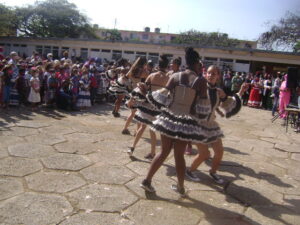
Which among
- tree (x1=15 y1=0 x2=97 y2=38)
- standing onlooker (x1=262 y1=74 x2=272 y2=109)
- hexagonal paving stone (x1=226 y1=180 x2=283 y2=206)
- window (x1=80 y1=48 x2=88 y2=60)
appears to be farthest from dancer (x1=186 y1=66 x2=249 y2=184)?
tree (x1=15 y1=0 x2=97 y2=38)

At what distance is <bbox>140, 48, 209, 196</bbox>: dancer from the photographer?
3.49 meters

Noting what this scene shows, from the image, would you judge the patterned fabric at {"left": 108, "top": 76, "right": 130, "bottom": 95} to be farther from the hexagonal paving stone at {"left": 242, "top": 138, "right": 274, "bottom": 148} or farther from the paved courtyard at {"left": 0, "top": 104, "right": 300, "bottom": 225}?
the hexagonal paving stone at {"left": 242, "top": 138, "right": 274, "bottom": 148}

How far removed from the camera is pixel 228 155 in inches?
241

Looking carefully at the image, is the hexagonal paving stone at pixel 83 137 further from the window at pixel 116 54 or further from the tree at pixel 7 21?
the tree at pixel 7 21

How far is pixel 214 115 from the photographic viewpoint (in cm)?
432

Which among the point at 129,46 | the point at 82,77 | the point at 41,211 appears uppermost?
the point at 129,46

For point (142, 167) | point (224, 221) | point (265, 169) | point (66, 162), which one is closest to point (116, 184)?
point (142, 167)

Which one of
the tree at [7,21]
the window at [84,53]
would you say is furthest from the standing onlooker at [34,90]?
the tree at [7,21]

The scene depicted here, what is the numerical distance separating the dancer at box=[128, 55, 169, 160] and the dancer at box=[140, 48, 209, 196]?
1.08 metres

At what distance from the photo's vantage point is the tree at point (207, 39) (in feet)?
154

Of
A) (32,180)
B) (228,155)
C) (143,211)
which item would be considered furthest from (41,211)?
(228,155)

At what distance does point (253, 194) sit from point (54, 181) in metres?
2.82

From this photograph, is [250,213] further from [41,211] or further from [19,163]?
[19,163]

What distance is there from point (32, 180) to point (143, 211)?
5.31 ft
